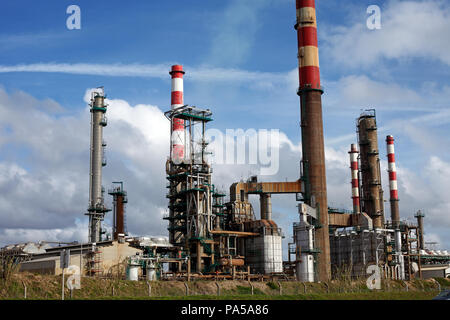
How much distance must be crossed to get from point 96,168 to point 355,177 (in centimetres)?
4326

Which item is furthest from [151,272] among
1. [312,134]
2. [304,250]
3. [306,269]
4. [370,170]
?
[370,170]

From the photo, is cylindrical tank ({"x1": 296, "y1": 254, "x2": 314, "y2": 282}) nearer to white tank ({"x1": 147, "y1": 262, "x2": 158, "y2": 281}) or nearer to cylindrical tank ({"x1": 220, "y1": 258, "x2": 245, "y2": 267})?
cylindrical tank ({"x1": 220, "y1": 258, "x2": 245, "y2": 267})

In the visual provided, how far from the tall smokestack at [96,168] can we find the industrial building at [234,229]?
0.14 m

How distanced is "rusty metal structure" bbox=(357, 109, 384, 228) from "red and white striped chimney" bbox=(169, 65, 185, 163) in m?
30.8

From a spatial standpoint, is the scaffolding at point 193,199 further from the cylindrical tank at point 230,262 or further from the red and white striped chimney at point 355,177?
the red and white striped chimney at point 355,177

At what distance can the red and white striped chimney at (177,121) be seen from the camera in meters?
66.8

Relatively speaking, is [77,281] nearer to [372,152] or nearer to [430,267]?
[372,152]

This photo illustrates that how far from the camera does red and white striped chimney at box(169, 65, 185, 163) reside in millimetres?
66819

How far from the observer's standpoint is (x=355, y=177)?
93.2 metres

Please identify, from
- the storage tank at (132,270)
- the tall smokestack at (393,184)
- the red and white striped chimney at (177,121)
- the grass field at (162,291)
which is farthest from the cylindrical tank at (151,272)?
the tall smokestack at (393,184)

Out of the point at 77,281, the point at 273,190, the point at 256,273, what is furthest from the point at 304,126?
the point at 77,281

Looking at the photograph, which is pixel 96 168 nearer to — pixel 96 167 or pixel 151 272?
pixel 96 167

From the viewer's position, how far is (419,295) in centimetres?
4178

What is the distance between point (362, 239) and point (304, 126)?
17.6 m
